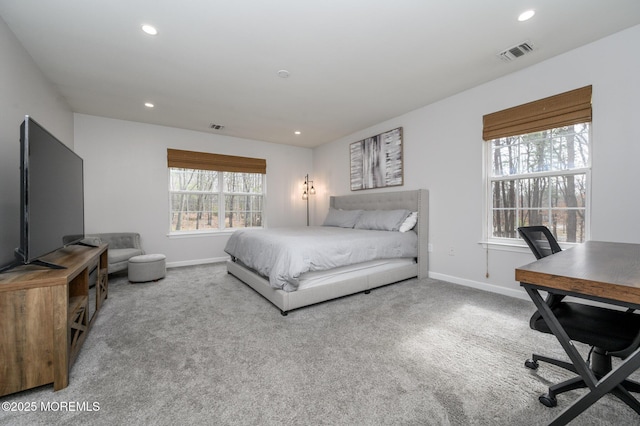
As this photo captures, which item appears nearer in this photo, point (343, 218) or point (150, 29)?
point (150, 29)

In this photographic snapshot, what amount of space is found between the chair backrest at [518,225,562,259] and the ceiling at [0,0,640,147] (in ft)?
5.46

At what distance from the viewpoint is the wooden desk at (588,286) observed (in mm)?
867

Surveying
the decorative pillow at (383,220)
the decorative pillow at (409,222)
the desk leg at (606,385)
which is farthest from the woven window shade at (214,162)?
the desk leg at (606,385)

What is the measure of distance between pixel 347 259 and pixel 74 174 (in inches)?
115

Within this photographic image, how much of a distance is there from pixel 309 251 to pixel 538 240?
1.83 meters

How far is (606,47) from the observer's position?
235cm

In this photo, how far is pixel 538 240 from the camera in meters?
1.68

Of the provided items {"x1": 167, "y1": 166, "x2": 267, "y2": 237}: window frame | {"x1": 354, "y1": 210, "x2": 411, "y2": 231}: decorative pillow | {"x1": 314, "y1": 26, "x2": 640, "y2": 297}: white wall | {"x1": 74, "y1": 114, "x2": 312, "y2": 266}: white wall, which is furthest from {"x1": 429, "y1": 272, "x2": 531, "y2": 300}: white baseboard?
{"x1": 74, "y1": 114, "x2": 312, "y2": 266}: white wall

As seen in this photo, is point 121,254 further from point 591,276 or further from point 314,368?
point 591,276

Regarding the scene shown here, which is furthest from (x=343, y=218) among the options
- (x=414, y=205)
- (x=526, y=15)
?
(x=526, y=15)

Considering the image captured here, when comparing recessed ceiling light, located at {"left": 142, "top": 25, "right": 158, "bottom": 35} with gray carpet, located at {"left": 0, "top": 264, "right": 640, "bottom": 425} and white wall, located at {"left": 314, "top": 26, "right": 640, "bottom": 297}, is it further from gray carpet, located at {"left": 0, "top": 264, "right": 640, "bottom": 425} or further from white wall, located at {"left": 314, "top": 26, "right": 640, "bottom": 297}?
white wall, located at {"left": 314, "top": 26, "right": 640, "bottom": 297}

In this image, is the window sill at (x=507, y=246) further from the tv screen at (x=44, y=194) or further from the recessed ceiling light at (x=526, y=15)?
the tv screen at (x=44, y=194)

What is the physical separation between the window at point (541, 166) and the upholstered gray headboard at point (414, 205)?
81 cm

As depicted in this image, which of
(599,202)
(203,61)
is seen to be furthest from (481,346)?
(203,61)
